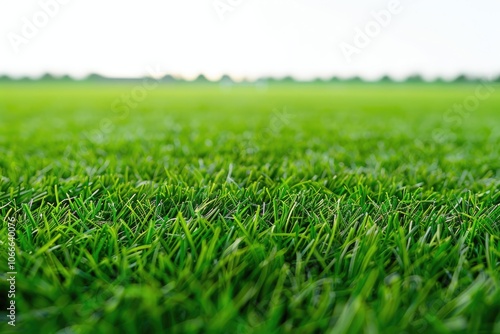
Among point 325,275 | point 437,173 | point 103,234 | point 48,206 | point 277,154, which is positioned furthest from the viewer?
point 277,154

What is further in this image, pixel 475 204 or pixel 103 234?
pixel 475 204

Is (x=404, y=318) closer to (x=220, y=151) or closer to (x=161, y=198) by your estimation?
(x=161, y=198)

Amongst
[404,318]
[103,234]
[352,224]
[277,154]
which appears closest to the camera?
[404,318]

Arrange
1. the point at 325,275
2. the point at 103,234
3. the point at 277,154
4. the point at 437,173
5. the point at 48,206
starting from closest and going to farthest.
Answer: the point at 325,275 < the point at 103,234 < the point at 48,206 < the point at 437,173 < the point at 277,154

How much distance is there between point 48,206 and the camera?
→ 143cm

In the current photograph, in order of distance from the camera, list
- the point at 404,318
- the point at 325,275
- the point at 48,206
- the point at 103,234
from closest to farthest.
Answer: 1. the point at 404,318
2. the point at 325,275
3. the point at 103,234
4. the point at 48,206

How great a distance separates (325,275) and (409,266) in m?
0.23

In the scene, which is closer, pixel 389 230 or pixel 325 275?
pixel 325 275

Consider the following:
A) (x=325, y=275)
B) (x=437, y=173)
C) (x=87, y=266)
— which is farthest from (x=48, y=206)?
(x=437, y=173)

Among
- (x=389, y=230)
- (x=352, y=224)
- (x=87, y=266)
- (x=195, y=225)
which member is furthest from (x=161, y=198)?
(x=389, y=230)

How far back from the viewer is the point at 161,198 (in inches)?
59.8

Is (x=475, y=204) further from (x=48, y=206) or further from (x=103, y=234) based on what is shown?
(x=48, y=206)

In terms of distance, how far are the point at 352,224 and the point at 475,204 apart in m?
0.57

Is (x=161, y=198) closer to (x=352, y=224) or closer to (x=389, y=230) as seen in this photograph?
(x=352, y=224)
